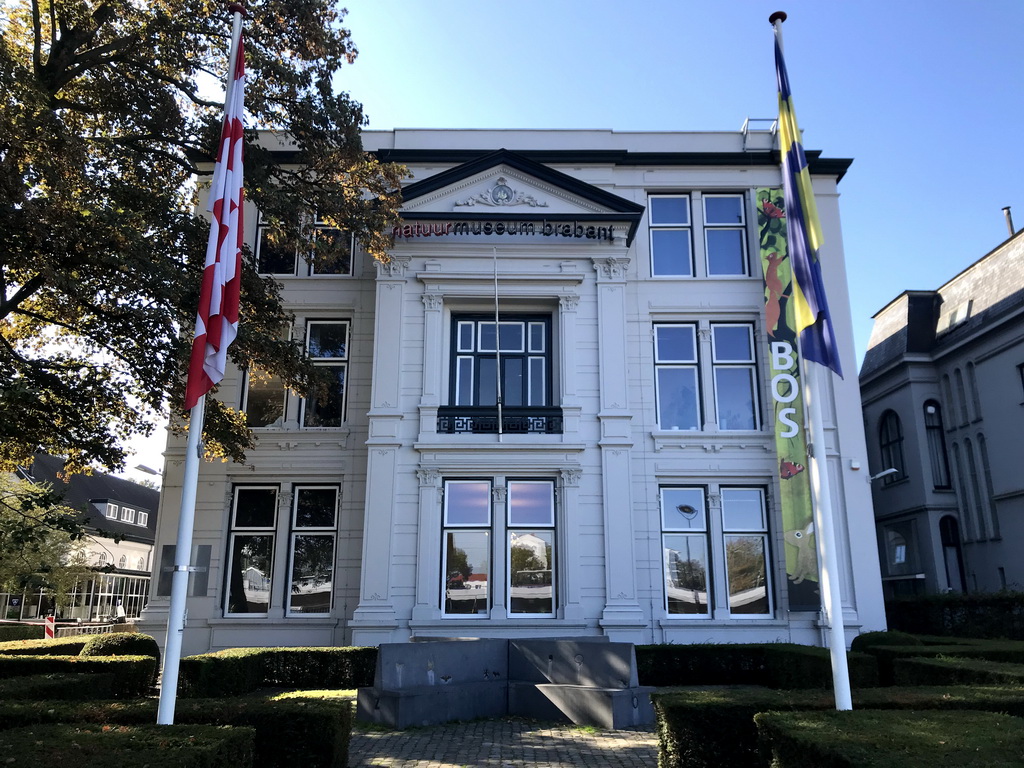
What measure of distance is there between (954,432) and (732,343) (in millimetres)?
10893

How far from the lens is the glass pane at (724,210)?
72.7 ft

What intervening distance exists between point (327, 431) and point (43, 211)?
383 inches

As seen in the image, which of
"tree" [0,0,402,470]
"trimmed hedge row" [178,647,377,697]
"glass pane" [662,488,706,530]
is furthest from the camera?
"glass pane" [662,488,706,530]

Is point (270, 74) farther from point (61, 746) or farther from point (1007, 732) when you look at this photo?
point (1007, 732)

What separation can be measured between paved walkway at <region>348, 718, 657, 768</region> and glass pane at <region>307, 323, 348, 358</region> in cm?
1140

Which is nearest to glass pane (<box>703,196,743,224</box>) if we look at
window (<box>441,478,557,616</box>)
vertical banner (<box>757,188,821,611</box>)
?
vertical banner (<box>757,188,821,611</box>)

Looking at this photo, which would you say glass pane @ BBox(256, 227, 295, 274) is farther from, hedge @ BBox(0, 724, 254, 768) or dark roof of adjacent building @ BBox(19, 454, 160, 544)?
dark roof of adjacent building @ BBox(19, 454, 160, 544)

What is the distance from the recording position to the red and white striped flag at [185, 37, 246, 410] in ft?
29.4

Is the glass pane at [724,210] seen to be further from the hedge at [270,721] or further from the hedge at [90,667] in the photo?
the hedge at [270,721]

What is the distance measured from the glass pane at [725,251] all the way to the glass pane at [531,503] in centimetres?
779

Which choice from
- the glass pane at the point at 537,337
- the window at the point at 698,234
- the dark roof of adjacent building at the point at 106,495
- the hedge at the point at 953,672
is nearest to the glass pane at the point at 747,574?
the hedge at the point at 953,672

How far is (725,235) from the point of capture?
868 inches

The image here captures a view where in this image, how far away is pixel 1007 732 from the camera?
6633 millimetres

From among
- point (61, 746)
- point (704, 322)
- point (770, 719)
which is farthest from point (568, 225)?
point (61, 746)
